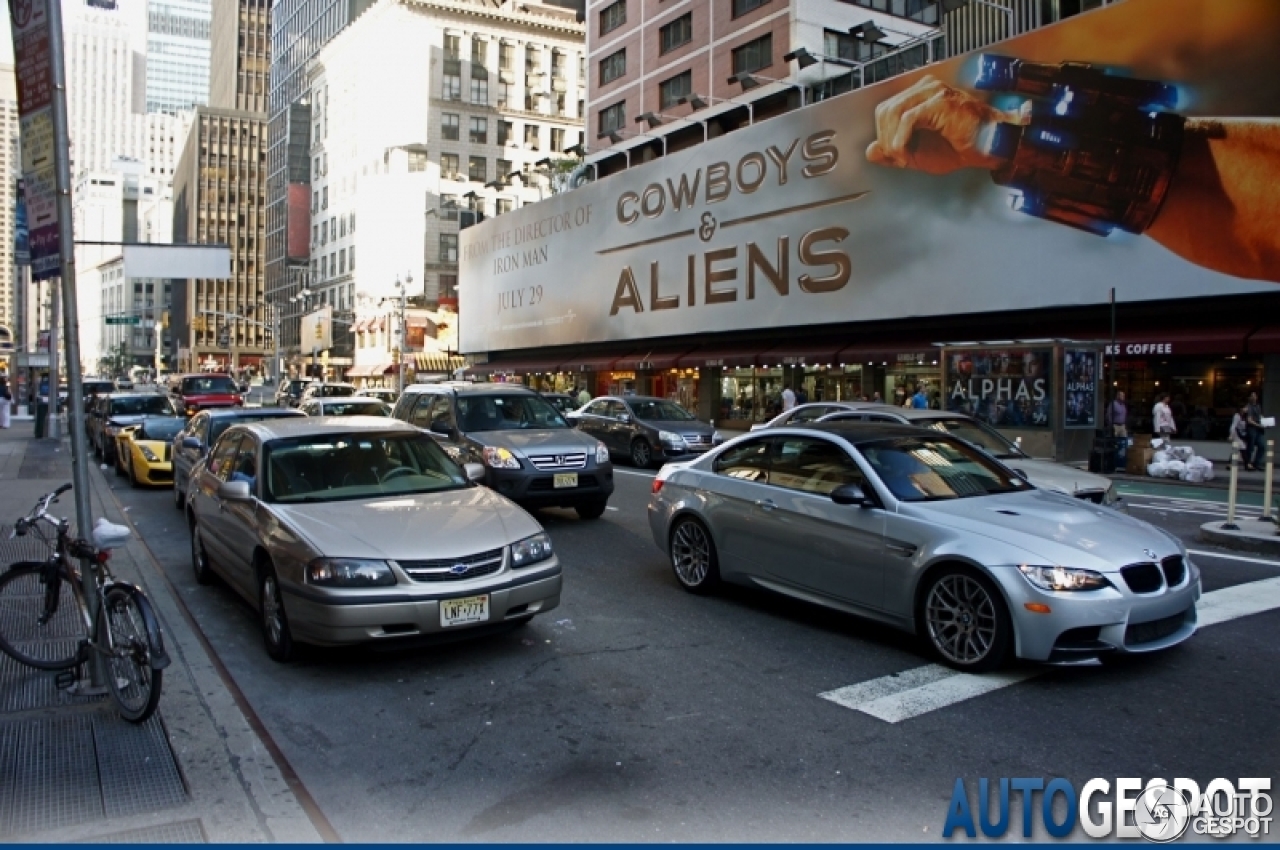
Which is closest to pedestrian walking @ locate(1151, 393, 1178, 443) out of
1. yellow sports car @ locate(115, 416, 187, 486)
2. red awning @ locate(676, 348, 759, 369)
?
red awning @ locate(676, 348, 759, 369)

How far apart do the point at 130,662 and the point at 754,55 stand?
1586 inches

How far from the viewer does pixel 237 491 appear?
6.91 meters

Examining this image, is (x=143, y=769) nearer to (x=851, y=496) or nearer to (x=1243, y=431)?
(x=851, y=496)

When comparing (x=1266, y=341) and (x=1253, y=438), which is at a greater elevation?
(x=1266, y=341)

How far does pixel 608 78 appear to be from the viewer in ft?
170

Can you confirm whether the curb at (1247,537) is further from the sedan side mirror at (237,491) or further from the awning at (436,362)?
the awning at (436,362)

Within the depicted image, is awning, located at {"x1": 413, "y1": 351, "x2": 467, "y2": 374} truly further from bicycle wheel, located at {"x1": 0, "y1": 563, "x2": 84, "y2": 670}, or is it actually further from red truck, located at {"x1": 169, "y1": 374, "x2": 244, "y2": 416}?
bicycle wheel, located at {"x1": 0, "y1": 563, "x2": 84, "y2": 670}

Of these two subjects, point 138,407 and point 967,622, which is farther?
point 138,407

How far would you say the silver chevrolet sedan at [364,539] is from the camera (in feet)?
18.9

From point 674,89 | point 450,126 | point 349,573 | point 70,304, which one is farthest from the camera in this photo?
point 450,126

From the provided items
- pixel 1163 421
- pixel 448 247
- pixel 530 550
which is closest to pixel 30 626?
pixel 530 550

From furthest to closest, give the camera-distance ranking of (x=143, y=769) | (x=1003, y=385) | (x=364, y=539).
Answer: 1. (x=1003, y=385)
2. (x=364, y=539)
3. (x=143, y=769)

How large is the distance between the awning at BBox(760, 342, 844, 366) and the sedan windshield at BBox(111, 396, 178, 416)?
20.7 metres

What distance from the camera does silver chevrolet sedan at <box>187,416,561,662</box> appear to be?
18.9ft
